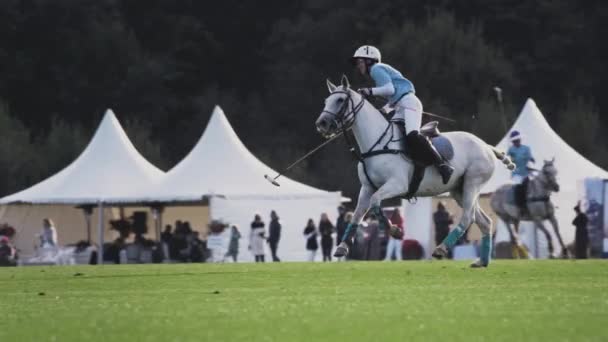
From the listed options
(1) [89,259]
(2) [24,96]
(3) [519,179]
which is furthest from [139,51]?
(3) [519,179]

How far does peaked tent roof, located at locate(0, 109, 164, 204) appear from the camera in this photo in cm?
4200

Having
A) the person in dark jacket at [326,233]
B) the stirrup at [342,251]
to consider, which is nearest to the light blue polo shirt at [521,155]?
the person in dark jacket at [326,233]

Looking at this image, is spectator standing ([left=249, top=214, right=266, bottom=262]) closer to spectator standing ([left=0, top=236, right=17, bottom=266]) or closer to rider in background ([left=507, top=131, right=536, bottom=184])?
spectator standing ([left=0, top=236, right=17, bottom=266])

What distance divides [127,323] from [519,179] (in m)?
20.6

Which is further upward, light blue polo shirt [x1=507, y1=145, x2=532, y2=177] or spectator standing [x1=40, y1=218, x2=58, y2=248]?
light blue polo shirt [x1=507, y1=145, x2=532, y2=177]

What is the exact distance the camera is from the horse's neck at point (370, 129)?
2070cm

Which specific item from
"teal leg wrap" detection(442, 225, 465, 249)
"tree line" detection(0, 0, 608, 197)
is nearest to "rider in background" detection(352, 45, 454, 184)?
"teal leg wrap" detection(442, 225, 465, 249)

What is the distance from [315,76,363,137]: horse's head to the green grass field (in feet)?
6.11

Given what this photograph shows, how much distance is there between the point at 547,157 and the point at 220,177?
27.5 feet

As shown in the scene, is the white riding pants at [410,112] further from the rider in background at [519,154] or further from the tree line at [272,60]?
the tree line at [272,60]

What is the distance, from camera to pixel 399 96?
20984 millimetres

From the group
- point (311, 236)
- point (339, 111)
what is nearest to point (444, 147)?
point (339, 111)

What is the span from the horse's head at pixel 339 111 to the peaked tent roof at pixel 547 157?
1787cm

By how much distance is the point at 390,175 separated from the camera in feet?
67.7
